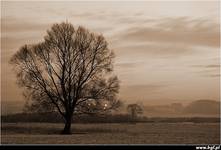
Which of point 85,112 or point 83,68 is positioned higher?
point 83,68

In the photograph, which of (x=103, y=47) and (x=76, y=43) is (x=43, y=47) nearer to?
(x=76, y=43)

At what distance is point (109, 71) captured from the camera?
4188cm

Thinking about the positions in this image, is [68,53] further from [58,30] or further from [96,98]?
[96,98]

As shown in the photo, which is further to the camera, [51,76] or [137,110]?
[137,110]

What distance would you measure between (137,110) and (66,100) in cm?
6935

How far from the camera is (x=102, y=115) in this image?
41594 mm

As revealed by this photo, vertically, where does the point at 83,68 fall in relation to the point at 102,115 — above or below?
above

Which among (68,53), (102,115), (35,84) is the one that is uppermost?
(68,53)

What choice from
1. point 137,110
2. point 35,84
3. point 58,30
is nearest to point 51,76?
point 35,84

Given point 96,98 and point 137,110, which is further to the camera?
point 137,110

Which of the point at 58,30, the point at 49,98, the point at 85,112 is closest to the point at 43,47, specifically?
the point at 58,30

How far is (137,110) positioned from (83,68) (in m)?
Result: 69.6

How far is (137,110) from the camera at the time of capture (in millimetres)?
109188

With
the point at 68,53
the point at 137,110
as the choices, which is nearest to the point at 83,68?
the point at 68,53
